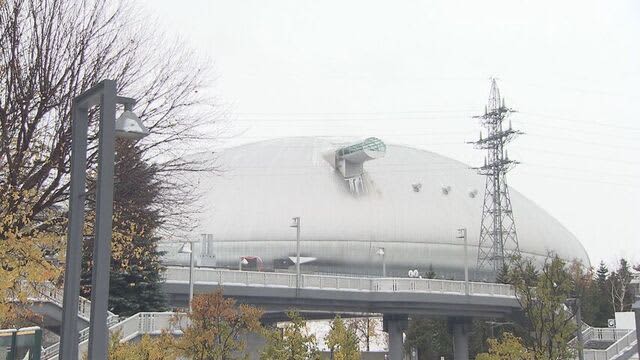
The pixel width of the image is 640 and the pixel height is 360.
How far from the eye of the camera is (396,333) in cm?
5494

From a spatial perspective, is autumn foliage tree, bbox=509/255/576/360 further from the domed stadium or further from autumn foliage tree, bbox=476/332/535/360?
the domed stadium

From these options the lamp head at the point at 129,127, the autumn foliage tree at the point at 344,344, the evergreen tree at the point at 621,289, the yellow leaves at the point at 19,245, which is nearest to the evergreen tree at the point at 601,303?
the evergreen tree at the point at 621,289

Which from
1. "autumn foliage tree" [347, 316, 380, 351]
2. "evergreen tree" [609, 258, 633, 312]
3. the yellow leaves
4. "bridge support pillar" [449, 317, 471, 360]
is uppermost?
the yellow leaves

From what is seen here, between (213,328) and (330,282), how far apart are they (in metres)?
27.3

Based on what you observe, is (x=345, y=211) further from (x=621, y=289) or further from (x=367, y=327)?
(x=621, y=289)

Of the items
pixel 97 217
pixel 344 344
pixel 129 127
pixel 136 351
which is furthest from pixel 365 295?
pixel 97 217

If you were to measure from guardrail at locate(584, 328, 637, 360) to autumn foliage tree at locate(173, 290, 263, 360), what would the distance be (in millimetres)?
26357

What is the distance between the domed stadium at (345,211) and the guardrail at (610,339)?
3706 centimetres

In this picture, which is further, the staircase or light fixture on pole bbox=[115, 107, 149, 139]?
the staircase

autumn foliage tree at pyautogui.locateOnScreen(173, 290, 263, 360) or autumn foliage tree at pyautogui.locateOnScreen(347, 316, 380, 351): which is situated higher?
autumn foliage tree at pyautogui.locateOnScreen(173, 290, 263, 360)

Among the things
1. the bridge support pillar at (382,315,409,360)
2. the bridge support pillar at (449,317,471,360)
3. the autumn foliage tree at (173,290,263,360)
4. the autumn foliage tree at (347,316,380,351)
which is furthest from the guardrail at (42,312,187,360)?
the autumn foliage tree at (347,316,380,351)

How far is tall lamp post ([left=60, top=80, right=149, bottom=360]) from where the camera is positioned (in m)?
8.66

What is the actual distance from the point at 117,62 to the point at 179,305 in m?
30.7

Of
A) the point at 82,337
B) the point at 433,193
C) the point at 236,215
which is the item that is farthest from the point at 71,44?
the point at 433,193
